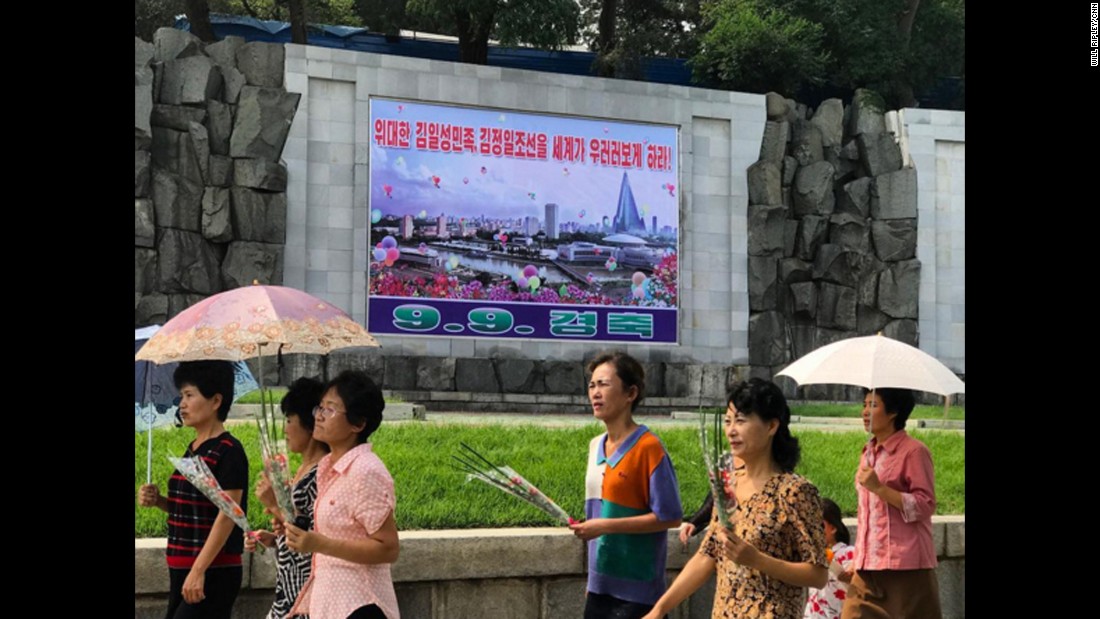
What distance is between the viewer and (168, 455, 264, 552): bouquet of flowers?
4098 mm

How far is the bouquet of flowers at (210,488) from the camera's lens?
4.10 meters

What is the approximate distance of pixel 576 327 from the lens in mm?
17719

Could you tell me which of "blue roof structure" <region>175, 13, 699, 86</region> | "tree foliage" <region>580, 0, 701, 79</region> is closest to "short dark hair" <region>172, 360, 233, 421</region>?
"blue roof structure" <region>175, 13, 699, 86</region>

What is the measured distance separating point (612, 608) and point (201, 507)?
1.41 metres

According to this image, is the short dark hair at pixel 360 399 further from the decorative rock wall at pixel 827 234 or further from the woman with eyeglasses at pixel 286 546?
the decorative rock wall at pixel 827 234

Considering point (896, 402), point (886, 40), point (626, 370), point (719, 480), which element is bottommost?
point (719, 480)

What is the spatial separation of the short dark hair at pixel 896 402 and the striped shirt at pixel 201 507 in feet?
7.56

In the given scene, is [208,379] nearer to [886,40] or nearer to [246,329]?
[246,329]

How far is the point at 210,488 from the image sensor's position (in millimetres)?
4098

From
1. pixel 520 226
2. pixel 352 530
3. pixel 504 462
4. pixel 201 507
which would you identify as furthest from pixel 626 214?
pixel 352 530

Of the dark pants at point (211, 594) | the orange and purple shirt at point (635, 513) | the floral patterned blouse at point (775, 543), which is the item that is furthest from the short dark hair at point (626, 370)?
the dark pants at point (211, 594)

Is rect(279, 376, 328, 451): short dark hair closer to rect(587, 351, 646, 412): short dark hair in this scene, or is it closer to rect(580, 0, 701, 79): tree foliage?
rect(587, 351, 646, 412): short dark hair

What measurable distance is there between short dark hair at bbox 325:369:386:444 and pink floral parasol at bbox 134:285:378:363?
53 centimetres

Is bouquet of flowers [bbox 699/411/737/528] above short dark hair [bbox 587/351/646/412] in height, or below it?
below
